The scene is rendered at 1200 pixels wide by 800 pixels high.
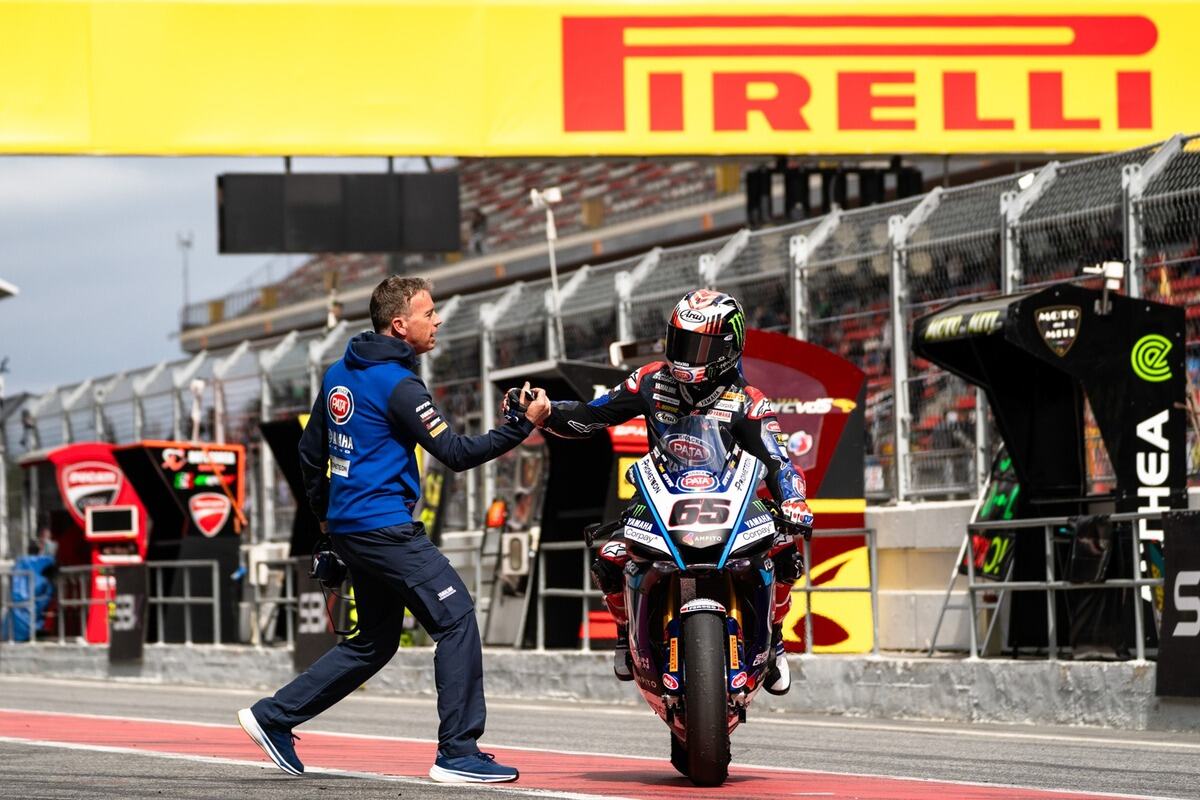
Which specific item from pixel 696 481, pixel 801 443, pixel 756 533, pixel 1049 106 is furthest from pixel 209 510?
pixel 756 533

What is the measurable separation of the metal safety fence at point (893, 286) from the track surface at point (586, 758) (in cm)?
295

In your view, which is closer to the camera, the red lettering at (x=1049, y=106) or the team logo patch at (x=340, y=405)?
the team logo patch at (x=340, y=405)

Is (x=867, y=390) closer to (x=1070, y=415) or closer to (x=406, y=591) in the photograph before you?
(x=1070, y=415)

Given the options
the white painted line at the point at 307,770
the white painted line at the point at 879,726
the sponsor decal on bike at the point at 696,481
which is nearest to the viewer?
the white painted line at the point at 307,770

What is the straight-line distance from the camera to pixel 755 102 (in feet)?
74.5

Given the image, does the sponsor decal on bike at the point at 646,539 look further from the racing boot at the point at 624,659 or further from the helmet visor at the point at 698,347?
the helmet visor at the point at 698,347

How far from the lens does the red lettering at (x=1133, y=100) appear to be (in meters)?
23.0

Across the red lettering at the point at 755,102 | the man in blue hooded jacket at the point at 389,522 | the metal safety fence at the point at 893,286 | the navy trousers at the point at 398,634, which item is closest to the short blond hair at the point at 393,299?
the man in blue hooded jacket at the point at 389,522

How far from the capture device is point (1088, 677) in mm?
11727

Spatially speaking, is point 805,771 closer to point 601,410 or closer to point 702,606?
point 702,606

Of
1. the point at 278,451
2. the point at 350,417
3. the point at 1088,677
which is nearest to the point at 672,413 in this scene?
the point at 350,417

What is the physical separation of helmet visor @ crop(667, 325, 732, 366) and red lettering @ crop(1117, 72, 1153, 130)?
16.0 meters

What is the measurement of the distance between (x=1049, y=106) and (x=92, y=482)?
11172 mm

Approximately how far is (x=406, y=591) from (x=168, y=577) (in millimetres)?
16194
